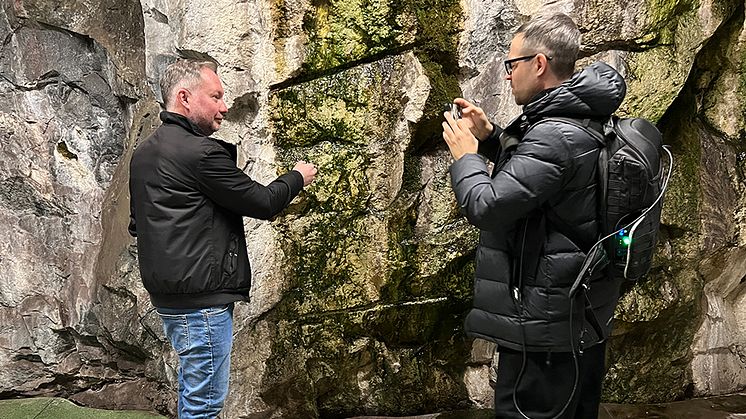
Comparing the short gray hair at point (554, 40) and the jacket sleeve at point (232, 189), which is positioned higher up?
the short gray hair at point (554, 40)

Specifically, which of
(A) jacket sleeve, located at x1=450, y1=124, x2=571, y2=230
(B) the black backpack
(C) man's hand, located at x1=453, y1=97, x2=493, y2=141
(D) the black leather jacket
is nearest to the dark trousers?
(B) the black backpack

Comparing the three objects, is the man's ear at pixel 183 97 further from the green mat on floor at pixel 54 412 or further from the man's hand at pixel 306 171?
the green mat on floor at pixel 54 412

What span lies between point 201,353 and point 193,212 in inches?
21.9

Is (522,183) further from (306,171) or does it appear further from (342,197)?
(342,197)

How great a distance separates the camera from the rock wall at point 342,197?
3.47 meters

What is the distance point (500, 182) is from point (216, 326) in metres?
1.22

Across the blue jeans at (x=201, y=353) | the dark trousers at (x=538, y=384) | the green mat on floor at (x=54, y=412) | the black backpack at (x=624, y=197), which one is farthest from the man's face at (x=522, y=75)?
the green mat on floor at (x=54, y=412)

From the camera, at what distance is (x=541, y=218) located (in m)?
2.35

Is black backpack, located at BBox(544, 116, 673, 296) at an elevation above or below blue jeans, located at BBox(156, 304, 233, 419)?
above

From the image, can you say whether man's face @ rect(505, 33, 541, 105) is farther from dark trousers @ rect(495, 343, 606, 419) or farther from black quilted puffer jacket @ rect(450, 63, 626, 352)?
dark trousers @ rect(495, 343, 606, 419)

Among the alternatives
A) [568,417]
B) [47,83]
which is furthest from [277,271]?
[47,83]

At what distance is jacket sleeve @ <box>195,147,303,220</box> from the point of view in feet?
8.36

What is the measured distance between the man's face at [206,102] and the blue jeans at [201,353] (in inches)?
27.4

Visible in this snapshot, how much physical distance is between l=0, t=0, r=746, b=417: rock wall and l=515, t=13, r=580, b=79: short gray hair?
116 centimetres
